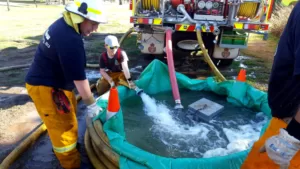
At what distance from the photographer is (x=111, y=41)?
3.99 meters

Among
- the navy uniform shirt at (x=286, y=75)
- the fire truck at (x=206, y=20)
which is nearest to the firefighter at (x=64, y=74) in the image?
the navy uniform shirt at (x=286, y=75)

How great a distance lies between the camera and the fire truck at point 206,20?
5211 millimetres

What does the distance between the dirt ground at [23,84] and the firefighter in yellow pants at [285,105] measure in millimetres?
2088

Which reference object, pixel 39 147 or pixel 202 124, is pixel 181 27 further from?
pixel 39 147

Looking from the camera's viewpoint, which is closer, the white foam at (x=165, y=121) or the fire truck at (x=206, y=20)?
the white foam at (x=165, y=121)

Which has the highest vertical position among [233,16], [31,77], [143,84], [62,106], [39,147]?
[233,16]

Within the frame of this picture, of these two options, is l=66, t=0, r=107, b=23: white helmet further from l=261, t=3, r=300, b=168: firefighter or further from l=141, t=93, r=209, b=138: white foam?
l=141, t=93, r=209, b=138: white foam

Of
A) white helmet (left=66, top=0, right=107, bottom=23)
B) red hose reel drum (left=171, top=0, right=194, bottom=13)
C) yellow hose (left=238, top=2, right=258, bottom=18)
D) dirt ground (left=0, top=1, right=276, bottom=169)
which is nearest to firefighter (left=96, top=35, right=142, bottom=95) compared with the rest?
dirt ground (left=0, top=1, right=276, bottom=169)

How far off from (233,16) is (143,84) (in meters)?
2.56

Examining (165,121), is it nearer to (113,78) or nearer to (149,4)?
(113,78)

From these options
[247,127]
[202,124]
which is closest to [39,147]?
[202,124]

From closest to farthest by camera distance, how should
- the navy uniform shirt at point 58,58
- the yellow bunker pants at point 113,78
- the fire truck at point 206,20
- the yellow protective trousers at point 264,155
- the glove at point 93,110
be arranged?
the yellow protective trousers at point 264,155
the navy uniform shirt at point 58,58
the glove at point 93,110
the yellow bunker pants at point 113,78
the fire truck at point 206,20

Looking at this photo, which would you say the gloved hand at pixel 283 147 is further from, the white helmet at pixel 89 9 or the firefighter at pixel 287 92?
the white helmet at pixel 89 9

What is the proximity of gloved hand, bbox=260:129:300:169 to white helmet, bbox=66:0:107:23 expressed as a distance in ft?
5.50
